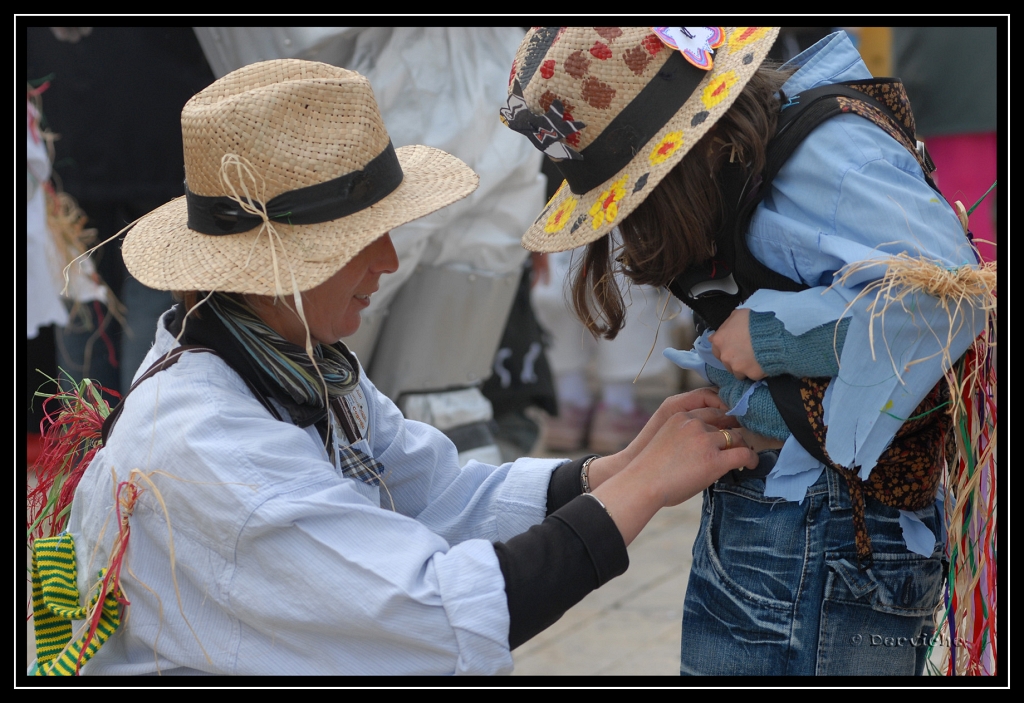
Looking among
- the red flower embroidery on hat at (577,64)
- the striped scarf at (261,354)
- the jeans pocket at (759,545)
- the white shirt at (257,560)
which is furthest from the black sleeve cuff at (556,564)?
the red flower embroidery on hat at (577,64)

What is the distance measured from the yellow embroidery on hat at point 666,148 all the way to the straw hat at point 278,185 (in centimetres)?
31

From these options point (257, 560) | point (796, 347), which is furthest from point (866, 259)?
point (257, 560)

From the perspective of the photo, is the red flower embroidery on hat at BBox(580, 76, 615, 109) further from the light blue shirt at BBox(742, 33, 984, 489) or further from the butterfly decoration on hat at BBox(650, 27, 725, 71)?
the light blue shirt at BBox(742, 33, 984, 489)

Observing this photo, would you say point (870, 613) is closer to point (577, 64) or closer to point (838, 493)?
point (838, 493)

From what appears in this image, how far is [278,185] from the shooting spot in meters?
1.40

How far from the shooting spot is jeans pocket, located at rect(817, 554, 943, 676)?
1449 millimetres

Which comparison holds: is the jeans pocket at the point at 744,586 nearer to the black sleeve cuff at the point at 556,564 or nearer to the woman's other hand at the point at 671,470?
the woman's other hand at the point at 671,470

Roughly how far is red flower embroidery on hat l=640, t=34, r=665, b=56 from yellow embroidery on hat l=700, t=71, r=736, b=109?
9cm

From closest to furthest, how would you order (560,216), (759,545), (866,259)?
(866,259)
(759,545)
(560,216)

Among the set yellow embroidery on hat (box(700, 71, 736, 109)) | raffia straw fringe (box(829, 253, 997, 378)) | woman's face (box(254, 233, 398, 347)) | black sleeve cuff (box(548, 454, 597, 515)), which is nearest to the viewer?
raffia straw fringe (box(829, 253, 997, 378))

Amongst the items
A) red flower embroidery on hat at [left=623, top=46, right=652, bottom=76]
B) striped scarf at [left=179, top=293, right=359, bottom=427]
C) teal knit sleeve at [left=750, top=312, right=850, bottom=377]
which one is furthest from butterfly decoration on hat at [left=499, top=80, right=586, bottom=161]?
striped scarf at [left=179, top=293, right=359, bottom=427]

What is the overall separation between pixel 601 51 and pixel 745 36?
0.22 m
